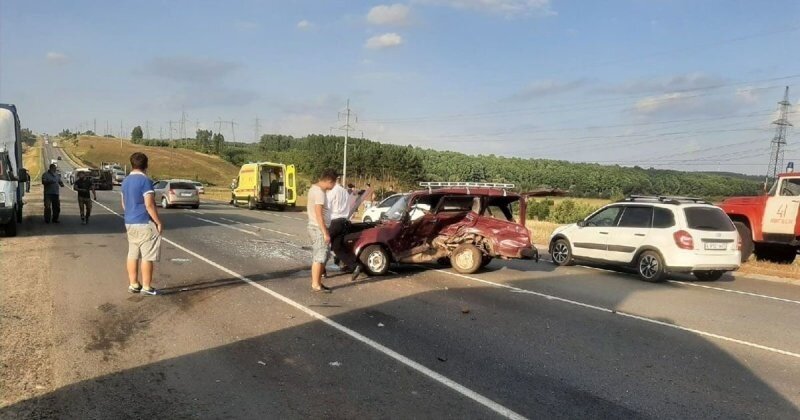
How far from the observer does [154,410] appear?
4.46m

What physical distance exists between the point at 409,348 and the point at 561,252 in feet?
29.3

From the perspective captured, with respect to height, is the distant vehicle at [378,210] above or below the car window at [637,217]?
below

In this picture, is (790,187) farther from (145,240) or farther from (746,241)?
(145,240)

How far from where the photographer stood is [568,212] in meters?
41.1

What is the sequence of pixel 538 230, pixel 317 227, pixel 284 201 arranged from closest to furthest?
1. pixel 317 227
2. pixel 538 230
3. pixel 284 201

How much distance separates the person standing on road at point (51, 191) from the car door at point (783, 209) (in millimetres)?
19441

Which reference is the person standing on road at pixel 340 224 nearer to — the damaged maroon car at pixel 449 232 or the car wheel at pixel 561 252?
the damaged maroon car at pixel 449 232

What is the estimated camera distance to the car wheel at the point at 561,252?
46.6 ft

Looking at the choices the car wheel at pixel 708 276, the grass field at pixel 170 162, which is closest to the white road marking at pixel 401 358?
the car wheel at pixel 708 276

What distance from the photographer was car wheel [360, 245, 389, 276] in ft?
35.8

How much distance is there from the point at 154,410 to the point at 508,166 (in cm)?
10145

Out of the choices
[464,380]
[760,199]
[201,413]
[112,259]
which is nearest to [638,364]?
[464,380]

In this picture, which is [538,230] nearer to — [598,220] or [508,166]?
[598,220]

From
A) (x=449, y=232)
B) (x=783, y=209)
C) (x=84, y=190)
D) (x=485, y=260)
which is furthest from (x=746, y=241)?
(x=84, y=190)
